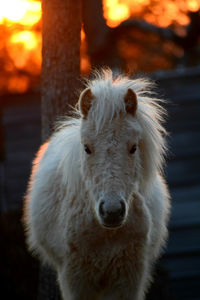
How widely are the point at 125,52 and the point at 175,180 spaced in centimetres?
540

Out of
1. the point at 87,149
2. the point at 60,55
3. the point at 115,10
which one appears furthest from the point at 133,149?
the point at 115,10

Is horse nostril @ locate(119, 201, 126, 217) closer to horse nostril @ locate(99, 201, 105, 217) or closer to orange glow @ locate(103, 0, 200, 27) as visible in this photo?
horse nostril @ locate(99, 201, 105, 217)

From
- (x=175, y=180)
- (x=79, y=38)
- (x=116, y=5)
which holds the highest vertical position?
(x=116, y=5)

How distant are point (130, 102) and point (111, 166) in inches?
21.5

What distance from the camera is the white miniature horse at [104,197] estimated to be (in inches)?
116

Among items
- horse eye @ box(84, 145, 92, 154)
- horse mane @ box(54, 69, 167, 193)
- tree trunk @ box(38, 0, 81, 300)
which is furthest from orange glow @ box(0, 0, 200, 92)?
horse eye @ box(84, 145, 92, 154)

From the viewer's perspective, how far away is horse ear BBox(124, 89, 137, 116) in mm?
3123

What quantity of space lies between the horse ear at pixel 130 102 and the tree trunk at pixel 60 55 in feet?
4.28

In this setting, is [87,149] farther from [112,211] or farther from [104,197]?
[112,211]

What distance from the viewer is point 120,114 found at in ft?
10.2

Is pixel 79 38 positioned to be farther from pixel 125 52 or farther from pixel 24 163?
pixel 125 52

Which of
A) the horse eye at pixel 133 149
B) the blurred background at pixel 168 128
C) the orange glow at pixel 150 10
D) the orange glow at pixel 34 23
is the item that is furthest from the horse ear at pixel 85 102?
the orange glow at pixel 150 10

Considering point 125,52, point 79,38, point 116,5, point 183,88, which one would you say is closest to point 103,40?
point 183,88

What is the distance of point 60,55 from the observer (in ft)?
14.4
